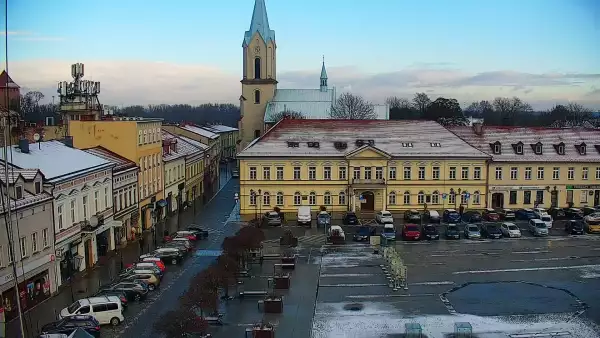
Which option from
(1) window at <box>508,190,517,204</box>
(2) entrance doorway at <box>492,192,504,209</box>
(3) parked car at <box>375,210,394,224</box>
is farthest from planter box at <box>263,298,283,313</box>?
(1) window at <box>508,190,517,204</box>

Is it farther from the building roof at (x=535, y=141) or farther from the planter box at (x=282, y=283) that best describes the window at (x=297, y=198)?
the planter box at (x=282, y=283)

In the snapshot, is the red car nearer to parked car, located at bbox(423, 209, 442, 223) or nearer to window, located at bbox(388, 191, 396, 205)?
parked car, located at bbox(423, 209, 442, 223)

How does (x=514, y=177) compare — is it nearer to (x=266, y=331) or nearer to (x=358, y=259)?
(x=358, y=259)

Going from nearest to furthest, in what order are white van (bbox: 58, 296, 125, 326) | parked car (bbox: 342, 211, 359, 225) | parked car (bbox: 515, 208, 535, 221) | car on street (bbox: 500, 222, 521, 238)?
white van (bbox: 58, 296, 125, 326) < car on street (bbox: 500, 222, 521, 238) < parked car (bbox: 342, 211, 359, 225) < parked car (bbox: 515, 208, 535, 221)

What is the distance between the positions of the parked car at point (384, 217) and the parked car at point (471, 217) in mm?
4896

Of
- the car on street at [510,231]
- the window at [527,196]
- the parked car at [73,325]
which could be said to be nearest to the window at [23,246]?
the parked car at [73,325]

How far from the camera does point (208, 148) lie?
207 ft

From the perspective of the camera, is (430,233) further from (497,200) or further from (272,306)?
(272,306)

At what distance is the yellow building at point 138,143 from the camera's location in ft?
125

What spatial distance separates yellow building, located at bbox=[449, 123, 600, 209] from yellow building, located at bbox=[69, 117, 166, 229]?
23486mm

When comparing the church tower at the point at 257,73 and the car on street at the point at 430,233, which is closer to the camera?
the car on street at the point at 430,233

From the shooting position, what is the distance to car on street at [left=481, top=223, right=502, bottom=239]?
121ft

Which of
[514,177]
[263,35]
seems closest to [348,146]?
[514,177]

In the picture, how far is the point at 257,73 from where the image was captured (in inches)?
2987
